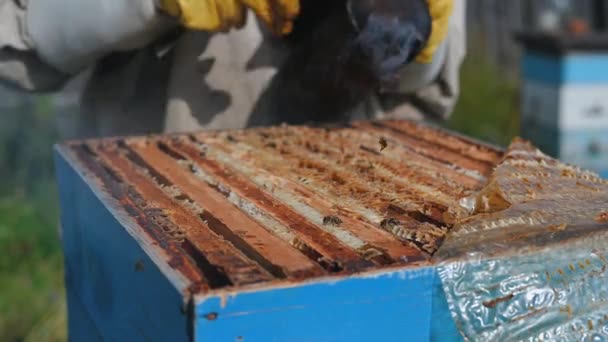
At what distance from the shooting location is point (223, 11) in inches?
47.6

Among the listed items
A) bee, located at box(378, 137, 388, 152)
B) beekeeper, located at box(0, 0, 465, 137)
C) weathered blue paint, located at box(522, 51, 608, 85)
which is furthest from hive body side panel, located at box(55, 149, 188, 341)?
weathered blue paint, located at box(522, 51, 608, 85)

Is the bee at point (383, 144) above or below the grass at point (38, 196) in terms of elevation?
above

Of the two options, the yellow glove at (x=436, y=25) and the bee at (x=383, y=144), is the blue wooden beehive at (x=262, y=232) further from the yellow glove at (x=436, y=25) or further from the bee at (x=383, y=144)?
the yellow glove at (x=436, y=25)

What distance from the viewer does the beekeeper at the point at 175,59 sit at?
123cm

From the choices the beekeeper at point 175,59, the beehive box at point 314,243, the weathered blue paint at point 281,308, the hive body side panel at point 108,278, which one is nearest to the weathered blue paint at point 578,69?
the beekeeper at point 175,59

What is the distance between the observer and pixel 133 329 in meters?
0.81

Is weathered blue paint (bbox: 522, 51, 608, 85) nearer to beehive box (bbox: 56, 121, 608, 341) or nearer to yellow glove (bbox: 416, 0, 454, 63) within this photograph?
yellow glove (bbox: 416, 0, 454, 63)

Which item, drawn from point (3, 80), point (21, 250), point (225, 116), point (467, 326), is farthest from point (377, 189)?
point (21, 250)

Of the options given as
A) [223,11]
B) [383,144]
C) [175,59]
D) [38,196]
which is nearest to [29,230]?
[38,196]

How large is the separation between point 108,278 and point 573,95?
9.44 ft

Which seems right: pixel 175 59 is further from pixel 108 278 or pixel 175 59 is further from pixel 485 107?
pixel 485 107

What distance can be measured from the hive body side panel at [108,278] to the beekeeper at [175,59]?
24 cm

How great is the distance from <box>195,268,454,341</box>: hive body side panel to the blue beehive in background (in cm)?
286

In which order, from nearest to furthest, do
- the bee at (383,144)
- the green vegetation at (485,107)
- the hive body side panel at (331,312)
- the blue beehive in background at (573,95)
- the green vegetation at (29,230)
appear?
the hive body side panel at (331,312), the bee at (383,144), the green vegetation at (29,230), the blue beehive in background at (573,95), the green vegetation at (485,107)
